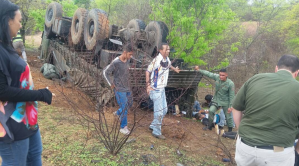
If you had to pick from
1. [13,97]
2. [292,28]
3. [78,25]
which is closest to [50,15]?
[78,25]

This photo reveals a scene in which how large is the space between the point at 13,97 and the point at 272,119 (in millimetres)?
2237

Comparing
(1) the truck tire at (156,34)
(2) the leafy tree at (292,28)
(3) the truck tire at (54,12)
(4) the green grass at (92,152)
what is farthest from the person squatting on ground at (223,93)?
(2) the leafy tree at (292,28)

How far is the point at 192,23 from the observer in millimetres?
8688

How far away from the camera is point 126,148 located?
3.79 meters

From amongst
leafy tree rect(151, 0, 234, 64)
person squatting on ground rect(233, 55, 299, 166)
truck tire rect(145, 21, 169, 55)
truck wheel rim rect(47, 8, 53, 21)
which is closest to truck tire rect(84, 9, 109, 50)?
truck tire rect(145, 21, 169, 55)

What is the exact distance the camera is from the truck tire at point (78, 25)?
25.9 ft

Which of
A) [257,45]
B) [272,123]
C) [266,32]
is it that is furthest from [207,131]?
[266,32]

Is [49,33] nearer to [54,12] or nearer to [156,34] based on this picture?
[54,12]

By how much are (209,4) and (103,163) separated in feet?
26.6

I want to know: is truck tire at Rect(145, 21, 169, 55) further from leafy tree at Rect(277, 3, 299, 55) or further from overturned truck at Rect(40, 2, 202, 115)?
leafy tree at Rect(277, 3, 299, 55)

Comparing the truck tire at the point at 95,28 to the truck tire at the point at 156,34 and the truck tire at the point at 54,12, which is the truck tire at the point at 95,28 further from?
the truck tire at the point at 54,12

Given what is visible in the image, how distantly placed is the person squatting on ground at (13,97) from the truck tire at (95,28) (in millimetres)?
4840

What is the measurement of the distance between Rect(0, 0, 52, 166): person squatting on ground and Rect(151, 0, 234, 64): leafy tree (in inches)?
273

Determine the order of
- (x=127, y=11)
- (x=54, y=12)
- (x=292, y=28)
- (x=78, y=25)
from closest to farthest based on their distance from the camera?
(x=78, y=25) → (x=54, y=12) → (x=127, y=11) → (x=292, y=28)
